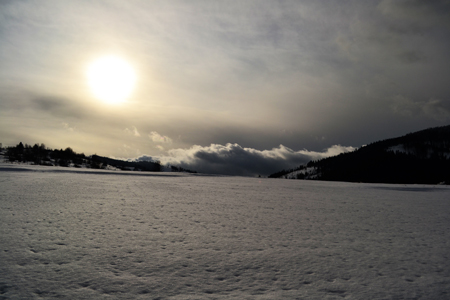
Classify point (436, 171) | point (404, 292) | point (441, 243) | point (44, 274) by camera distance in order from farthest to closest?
1. point (436, 171)
2. point (441, 243)
3. point (44, 274)
4. point (404, 292)

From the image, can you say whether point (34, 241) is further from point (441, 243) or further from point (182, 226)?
point (441, 243)

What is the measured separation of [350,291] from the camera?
13.9 feet

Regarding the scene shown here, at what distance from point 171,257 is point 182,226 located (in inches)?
112

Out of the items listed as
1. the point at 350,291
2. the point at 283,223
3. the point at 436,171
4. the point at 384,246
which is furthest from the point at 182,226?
the point at 436,171

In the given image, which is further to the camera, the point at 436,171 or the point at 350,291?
the point at 436,171

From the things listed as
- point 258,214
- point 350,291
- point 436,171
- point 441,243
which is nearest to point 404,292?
point 350,291

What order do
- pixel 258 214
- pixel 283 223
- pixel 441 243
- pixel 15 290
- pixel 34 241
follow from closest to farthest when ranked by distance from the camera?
pixel 15 290, pixel 34 241, pixel 441 243, pixel 283 223, pixel 258 214

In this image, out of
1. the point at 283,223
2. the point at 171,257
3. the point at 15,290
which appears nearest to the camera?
the point at 15,290

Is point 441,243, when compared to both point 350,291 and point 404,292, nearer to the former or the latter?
point 404,292

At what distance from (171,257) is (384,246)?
19.4 feet

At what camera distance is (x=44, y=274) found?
456 centimetres

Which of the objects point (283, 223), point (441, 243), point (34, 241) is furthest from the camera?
point (283, 223)

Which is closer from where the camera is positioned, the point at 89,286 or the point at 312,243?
the point at 89,286

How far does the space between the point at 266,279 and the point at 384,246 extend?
170 inches
